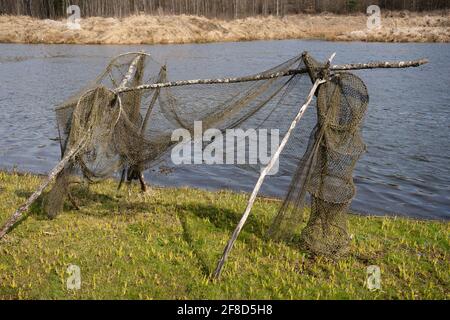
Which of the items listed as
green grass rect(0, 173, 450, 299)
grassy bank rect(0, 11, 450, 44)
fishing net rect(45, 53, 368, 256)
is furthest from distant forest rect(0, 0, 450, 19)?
green grass rect(0, 173, 450, 299)

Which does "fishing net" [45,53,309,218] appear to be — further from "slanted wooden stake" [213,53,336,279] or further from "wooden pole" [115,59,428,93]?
"slanted wooden stake" [213,53,336,279]

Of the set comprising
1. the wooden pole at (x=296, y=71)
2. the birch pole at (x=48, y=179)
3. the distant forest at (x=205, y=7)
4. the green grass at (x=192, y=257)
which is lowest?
the green grass at (x=192, y=257)

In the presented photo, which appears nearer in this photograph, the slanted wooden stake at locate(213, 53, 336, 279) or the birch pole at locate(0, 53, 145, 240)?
the slanted wooden stake at locate(213, 53, 336, 279)

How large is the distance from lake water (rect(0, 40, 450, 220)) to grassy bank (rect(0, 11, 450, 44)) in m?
17.2

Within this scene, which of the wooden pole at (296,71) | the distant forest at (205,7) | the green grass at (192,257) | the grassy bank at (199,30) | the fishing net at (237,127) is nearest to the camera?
the green grass at (192,257)

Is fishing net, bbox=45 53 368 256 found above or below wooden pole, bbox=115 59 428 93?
below

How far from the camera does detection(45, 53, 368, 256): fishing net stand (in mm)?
7668

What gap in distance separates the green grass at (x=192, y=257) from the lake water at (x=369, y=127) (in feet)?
12.2

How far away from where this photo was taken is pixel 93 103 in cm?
882

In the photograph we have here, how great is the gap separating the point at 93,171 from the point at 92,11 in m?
74.4

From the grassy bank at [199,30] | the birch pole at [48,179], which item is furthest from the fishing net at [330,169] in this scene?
the grassy bank at [199,30]

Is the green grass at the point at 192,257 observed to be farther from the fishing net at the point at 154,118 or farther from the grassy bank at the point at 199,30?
the grassy bank at the point at 199,30

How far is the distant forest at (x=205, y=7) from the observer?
74875 mm

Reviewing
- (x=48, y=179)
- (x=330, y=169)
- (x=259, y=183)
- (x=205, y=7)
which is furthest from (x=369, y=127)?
(x=205, y=7)
